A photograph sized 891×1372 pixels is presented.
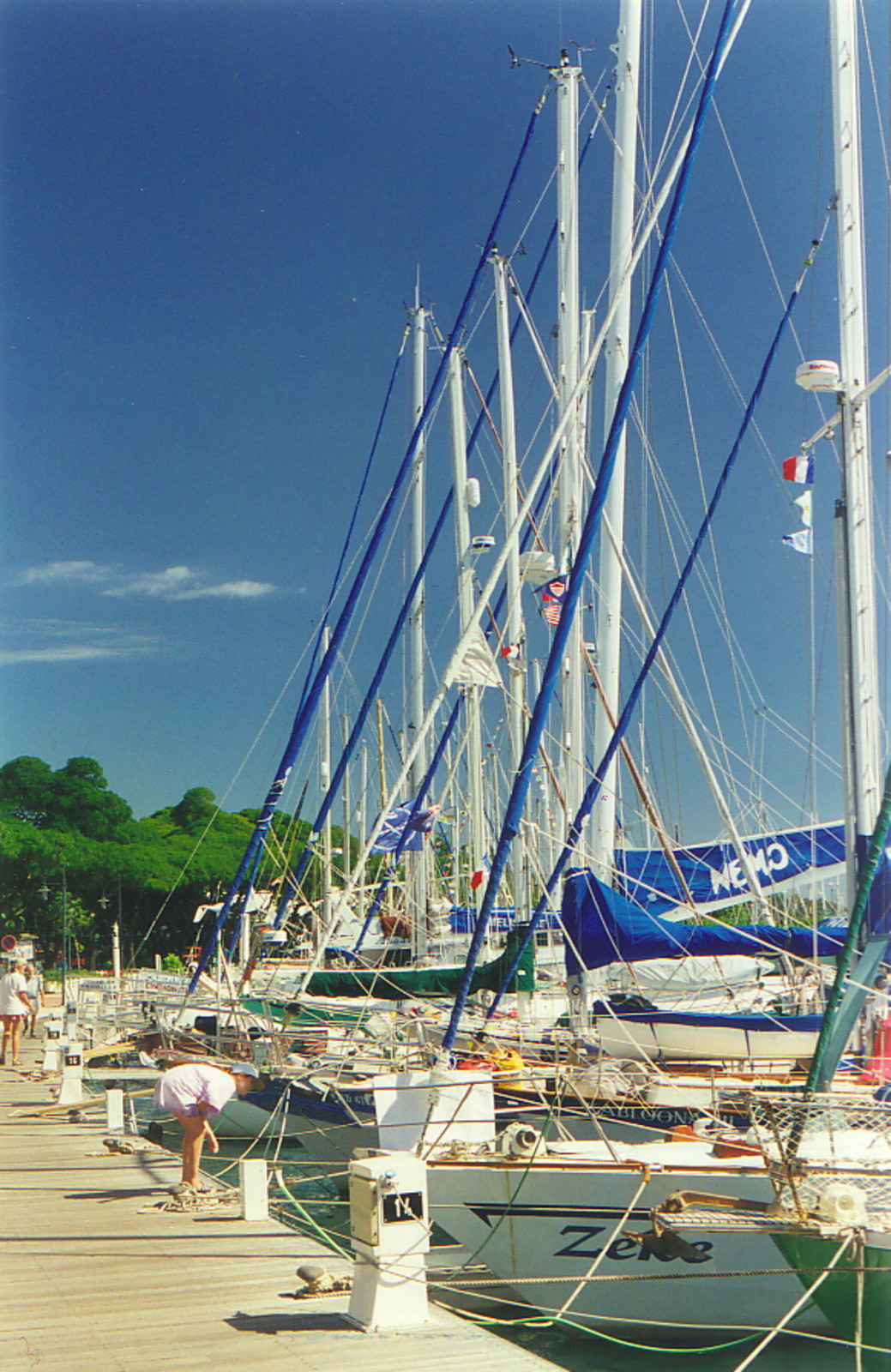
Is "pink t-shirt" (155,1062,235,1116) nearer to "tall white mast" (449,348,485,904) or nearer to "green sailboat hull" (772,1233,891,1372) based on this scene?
"green sailboat hull" (772,1233,891,1372)

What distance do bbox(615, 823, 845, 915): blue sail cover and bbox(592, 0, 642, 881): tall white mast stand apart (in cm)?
179

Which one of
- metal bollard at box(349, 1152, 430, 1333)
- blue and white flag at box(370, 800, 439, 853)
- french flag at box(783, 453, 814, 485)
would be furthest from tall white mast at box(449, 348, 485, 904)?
metal bollard at box(349, 1152, 430, 1333)

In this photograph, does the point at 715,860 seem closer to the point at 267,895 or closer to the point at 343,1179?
the point at 343,1179

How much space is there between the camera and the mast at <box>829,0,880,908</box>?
14.9 meters

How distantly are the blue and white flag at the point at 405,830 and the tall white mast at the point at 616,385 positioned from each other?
476cm

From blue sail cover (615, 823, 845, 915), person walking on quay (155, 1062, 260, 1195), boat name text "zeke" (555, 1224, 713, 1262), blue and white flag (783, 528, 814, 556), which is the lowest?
boat name text "zeke" (555, 1224, 713, 1262)

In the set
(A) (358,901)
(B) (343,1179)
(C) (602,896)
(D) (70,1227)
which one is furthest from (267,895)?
(D) (70,1227)

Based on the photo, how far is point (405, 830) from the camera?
25.1 m

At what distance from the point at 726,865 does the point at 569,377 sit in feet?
27.4

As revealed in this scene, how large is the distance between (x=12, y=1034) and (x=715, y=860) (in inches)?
548

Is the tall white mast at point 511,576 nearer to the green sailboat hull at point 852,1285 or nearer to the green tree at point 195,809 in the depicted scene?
the green sailboat hull at point 852,1285

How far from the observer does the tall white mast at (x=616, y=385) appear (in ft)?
64.9

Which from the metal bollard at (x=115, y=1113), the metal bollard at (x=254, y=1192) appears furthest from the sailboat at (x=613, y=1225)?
the metal bollard at (x=115, y=1113)

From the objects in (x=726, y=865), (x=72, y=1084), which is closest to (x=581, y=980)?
(x=726, y=865)
